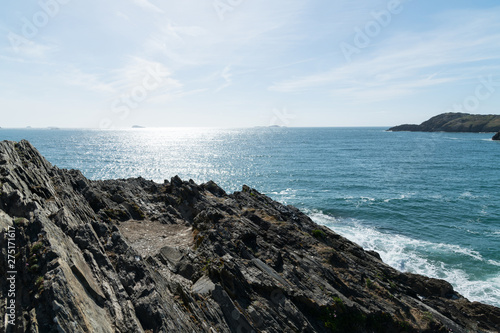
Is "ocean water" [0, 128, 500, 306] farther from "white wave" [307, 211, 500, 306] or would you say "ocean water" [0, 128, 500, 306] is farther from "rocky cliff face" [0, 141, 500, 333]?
"rocky cliff face" [0, 141, 500, 333]

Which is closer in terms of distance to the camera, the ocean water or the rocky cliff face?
the rocky cliff face

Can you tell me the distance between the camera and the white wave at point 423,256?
28413 mm

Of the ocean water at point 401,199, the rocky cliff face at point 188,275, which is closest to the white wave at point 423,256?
the ocean water at point 401,199

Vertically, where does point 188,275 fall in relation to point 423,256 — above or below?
above

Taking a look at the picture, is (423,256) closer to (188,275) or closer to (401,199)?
(401,199)

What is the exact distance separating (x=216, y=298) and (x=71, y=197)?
1556 cm

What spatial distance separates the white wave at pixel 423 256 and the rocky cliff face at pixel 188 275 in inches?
245

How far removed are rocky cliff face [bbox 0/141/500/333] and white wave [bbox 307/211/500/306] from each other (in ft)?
20.4

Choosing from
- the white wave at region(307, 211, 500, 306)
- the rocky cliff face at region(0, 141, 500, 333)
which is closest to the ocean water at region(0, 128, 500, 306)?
the white wave at region(307, 211, 500, 306)

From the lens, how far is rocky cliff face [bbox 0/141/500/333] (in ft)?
32.8

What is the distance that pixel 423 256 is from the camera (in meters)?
34.8

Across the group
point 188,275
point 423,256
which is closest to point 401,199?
point 423,256

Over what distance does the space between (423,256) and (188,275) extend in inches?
1251

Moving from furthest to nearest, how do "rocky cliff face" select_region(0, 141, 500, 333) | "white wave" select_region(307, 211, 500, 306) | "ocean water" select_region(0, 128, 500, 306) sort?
"ocean water" select_region(0, 128, 500, 306), "white wave" select_region(307, 211, 500, 306), "rocky cliff face" select_region(0, 141, 500, 333)
